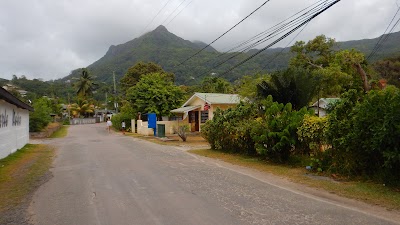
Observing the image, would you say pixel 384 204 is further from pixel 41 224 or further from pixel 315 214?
pixel 41 224

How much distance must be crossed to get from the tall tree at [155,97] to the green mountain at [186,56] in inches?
104

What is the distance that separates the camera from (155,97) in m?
35.2

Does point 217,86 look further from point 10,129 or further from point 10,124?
point 10,129

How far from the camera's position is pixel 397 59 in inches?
2014

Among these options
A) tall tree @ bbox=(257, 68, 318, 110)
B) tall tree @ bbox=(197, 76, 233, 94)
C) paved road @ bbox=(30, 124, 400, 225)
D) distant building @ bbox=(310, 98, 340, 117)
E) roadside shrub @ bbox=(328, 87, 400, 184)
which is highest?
tall tree @ bbox=(197, 76, 233, 94)

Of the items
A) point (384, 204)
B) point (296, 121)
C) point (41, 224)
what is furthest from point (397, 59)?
point (41, 224)

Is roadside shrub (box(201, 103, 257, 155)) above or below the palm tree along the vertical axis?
below

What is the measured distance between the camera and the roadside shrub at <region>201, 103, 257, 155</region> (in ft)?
51.7

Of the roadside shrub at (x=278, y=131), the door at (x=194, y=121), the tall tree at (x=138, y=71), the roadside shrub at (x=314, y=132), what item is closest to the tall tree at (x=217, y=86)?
the tall tree at (x=138, y=71)

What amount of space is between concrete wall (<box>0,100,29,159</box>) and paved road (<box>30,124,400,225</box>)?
5997 mm

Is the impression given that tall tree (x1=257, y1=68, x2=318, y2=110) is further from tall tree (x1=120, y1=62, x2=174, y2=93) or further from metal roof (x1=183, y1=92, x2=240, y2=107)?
tall tree (x1=120, y1=62, x2=174, y2=93)

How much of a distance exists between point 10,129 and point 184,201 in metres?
13.9

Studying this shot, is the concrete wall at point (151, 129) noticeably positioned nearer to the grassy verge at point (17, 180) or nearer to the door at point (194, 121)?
the door at point (194, 121)

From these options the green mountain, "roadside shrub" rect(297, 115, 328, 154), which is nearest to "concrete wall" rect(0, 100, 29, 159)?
"roadside shrub" rect(297, 115, 328, 154)
